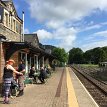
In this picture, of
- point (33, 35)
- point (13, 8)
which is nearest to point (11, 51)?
point (13, 8)

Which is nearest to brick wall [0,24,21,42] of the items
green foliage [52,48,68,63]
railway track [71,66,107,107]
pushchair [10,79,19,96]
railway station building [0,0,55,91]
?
railway station building [0,0,55,91]

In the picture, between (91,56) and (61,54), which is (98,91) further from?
(91,56)

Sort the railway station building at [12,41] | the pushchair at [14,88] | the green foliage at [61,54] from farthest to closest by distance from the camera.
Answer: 1. the green foliage at [61,54]
2. the railway station building at [12,41]
3. the pushchair at [14,88]

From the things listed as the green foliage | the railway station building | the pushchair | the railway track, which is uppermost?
the green foliage

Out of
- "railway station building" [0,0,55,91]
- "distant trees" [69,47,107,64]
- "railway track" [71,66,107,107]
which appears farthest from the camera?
"distant trees" [69,47,107,64]

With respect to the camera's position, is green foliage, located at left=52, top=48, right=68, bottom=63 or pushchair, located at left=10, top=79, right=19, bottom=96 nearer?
pushchair, located at left=10, top=79, right=19, bottom=96

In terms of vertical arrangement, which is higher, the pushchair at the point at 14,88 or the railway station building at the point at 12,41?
the railway station building at the point at 12,41

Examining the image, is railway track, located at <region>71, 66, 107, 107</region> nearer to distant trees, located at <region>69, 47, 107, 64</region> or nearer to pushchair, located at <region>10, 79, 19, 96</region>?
pushchair, located at <region>10, 79, 19, 96</region>

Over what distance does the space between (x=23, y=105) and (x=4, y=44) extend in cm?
492

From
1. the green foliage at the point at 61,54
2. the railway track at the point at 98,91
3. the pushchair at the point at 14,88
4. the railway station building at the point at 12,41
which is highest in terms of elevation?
the green foliage at the point at 61,54

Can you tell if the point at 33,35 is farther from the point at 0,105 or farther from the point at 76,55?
the point at 76,55

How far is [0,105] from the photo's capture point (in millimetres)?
11641

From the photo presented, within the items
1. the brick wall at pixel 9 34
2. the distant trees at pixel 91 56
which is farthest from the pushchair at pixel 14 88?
the distant trees at pixel 91 56

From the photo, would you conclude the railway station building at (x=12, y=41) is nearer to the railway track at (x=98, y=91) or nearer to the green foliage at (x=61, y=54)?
the railway track at (x=98, y=91)
